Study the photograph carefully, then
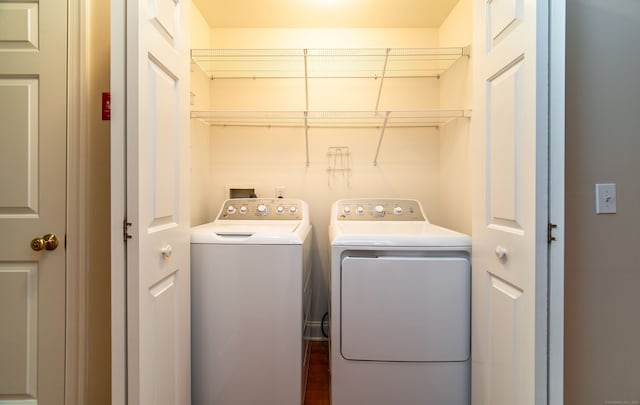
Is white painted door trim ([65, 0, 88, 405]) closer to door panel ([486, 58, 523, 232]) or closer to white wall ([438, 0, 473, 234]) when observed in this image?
door panel ([486, 58, 523, 232])

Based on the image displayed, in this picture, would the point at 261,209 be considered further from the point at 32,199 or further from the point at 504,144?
the point at 504,144

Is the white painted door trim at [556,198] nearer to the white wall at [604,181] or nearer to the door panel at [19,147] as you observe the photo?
the white wall at [604,181]

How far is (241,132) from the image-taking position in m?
2.27

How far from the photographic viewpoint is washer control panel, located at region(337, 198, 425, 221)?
2006mm

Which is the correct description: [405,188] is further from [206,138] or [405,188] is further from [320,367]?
[206,138]

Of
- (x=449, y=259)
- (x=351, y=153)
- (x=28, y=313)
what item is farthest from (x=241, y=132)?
(x=449, y=259)

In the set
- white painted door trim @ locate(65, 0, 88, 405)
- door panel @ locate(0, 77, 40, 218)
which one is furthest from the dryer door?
door panel @ locate(0, 77, 40, 218)

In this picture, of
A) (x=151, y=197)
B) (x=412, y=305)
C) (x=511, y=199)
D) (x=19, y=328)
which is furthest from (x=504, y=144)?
(x=19, y=328)

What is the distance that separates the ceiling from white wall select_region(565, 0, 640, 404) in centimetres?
116

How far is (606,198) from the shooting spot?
3.41 feet

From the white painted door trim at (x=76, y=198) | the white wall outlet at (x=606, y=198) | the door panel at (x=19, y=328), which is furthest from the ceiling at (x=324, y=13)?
the door panel at (x=19, y=328)

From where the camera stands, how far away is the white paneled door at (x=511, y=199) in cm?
88

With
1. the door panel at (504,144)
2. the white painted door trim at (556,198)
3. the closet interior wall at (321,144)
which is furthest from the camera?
the closet interior wall at (321,144)

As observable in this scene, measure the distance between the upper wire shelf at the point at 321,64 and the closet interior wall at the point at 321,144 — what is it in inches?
2.2
